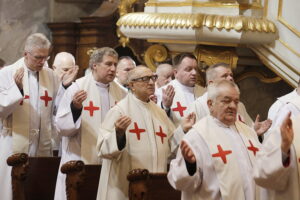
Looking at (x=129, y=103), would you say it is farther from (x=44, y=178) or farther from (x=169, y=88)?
(x=44, y=178)

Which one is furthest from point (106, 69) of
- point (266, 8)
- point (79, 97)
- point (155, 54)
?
point (266, 8)

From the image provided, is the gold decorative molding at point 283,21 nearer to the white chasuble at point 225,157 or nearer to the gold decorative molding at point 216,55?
the gold decorative molding at point 216,55

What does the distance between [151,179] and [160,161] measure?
475mm

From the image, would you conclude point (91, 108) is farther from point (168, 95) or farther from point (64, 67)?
point (64, 67)

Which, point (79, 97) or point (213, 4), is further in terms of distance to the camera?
point (213, 4)

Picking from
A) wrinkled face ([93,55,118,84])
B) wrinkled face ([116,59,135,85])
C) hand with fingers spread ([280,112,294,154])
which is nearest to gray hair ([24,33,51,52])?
wrinkled face ([93,55,118,84])

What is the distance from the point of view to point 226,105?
19.2 feet

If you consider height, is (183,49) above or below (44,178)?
above

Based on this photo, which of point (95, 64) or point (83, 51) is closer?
point (95, 64)

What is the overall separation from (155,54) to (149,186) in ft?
8.43

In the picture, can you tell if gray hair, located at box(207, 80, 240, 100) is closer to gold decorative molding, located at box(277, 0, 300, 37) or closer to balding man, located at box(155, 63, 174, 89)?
gold decorative molding, located at box(277, 0, 300, 37)

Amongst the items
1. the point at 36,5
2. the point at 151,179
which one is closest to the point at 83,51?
the point at 36,5

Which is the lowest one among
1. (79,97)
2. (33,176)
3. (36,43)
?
(33,176)

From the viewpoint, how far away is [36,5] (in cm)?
1206
